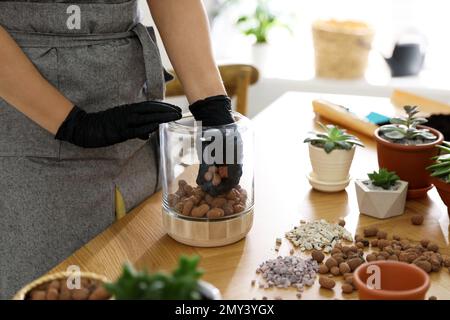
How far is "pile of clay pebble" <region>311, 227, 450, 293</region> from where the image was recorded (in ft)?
3.97

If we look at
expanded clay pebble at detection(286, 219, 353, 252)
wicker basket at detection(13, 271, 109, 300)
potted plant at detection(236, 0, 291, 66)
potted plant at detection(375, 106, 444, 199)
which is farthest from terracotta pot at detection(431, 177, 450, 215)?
potted plant at detection(236, 0, 291, 66)

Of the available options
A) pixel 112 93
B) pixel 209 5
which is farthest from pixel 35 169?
pixel 209 5

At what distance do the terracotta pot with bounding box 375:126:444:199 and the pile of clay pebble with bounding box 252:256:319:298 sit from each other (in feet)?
1.31

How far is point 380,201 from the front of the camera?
1.44 metres

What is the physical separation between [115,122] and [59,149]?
0.17m

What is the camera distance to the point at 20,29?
1.51m

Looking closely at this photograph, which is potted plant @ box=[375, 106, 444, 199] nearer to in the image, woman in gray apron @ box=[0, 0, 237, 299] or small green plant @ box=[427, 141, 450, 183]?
small green plant @ box=[427, 141, 450, 183]

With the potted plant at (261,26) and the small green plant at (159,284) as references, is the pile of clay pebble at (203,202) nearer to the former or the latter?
the small green plant at (159,284)

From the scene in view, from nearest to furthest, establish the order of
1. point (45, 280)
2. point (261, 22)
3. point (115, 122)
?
point (45, 280), point (115, 122), point (261, 22)

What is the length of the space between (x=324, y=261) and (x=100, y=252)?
0.39 m

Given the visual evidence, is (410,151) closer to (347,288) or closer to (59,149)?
(347,288)

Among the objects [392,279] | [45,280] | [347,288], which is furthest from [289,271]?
[45,280]
